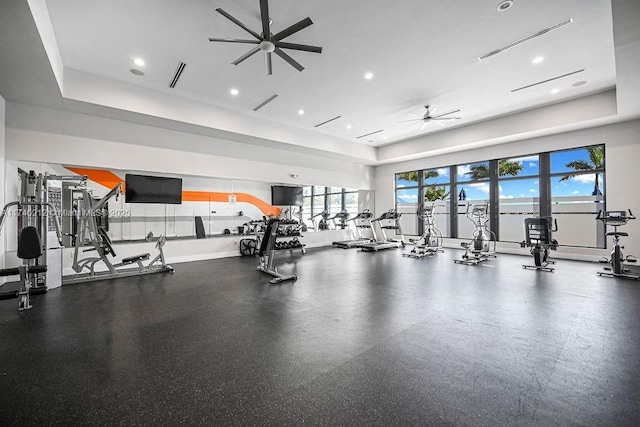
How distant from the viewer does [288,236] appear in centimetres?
878

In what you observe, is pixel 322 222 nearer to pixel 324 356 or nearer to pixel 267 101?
pixel 267 101

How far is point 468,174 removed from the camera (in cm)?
907

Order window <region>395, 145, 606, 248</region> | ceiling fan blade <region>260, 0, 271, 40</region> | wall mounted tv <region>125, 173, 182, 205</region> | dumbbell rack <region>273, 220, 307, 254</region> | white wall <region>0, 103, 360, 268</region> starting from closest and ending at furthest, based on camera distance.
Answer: ceiling fan blade <region>260, 0, 271, 40</region> < white wall <region>0, 103, 360, 268</region> < wall mounted tv <region>125, 173, 182, 205</region> < window <region>395, 145, 606, 248</region> < dumbbell rack <region>273, 220, 307, 254</region>

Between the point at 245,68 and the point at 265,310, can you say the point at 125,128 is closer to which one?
the point at 245,68

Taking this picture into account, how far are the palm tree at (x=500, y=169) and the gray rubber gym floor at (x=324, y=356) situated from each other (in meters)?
4.59

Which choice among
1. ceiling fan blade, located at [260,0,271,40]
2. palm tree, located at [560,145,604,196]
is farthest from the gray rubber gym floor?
palm tree, located at [560,145,604,196]

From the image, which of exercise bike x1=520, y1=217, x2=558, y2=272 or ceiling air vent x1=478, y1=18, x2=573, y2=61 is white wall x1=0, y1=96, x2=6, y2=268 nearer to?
ceiling air vent x1=478, y1=18, x2=573, y2=61

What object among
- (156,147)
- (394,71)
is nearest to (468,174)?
(394,71)

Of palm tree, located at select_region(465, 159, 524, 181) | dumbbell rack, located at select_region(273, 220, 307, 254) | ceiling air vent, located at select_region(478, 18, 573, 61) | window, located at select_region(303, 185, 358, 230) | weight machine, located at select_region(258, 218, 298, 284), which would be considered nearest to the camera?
ceiling air vent, located at select_region(478, 18, 573, 61)

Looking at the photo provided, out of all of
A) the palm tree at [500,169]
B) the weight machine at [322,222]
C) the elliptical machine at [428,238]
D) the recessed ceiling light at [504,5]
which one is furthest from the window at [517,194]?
the recessed ceiling light at [504,5]

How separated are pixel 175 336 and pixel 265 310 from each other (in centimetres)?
102

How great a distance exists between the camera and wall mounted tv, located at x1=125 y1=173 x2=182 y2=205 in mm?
6375

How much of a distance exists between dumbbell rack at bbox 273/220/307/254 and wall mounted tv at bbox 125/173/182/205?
2945mm

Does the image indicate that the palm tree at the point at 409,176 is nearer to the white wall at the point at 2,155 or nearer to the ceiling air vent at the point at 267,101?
the ceiling air vent at the point at 267,101
